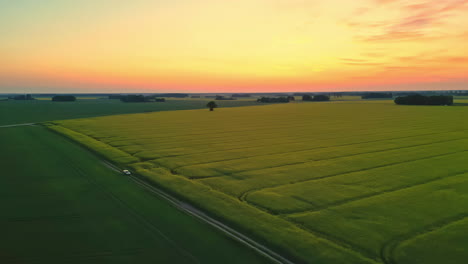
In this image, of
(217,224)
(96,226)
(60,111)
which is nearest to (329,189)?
(217,224)

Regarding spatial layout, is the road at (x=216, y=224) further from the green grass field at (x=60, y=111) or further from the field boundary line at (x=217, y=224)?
the green grass field at (x=60, y=111)

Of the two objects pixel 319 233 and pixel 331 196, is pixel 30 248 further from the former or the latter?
pixel 331 196

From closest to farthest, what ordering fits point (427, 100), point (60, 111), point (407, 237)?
point (407, 237), point (60, 111), point (427, 100)

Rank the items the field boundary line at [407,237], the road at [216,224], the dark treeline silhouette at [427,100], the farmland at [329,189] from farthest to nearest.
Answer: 1. the dark treeline silhouette at [427,100]
2. the farmland at [329,189]
3. the road at [216,224]
4. the field boundary line at [407,237]

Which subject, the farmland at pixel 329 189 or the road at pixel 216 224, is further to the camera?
the farmland at pixel 329 189

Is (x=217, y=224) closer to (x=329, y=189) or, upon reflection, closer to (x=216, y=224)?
(x=216, y=224)

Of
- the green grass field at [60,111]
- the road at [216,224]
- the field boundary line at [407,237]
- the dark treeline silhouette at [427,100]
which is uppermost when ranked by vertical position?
the dark treeline silhouette at [427,100]

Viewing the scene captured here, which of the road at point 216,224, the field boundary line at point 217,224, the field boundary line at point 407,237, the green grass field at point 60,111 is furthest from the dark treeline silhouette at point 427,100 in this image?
the field boundary line at point 217,224
